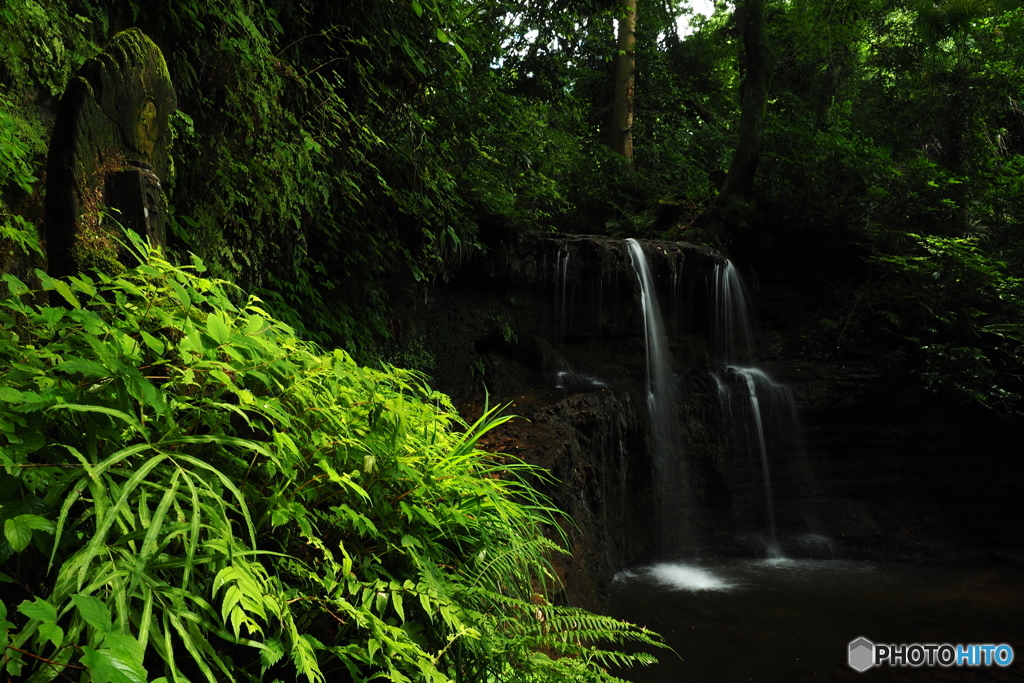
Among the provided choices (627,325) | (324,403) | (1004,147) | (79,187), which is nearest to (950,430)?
(627,325)

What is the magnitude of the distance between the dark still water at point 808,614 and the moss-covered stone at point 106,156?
14.4ft

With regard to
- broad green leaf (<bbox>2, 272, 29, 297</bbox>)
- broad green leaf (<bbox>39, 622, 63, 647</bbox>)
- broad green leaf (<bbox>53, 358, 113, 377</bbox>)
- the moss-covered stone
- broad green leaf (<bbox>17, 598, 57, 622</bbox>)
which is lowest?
broad green leaf (<bbox>39, 622, 63, 647</bbox>)

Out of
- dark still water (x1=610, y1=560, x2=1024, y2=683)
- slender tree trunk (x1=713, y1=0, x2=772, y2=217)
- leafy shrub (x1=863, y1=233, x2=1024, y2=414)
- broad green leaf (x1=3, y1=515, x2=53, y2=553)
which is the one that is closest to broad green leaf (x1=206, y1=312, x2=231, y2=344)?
broad green leaf (x1=3, y1=515, x2=53, y2=553)

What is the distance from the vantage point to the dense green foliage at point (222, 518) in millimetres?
1373

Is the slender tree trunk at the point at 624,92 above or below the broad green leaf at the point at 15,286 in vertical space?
above

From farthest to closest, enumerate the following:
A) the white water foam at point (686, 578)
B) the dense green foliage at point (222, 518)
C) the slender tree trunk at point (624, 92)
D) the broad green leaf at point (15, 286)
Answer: the slender tree trunk at point (624, 92), the white water foam at point (686, 578), the broad green leaf at point (15, 286), the dense green foliage at point (222, 518)

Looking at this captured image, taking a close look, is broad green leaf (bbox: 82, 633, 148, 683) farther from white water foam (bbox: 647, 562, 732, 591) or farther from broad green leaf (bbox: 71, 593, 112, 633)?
white water foam (bbox: 647, 562, 732, 591)

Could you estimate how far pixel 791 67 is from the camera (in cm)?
1652

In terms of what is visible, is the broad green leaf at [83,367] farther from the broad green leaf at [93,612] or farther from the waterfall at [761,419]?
the waterfall at [761,419]

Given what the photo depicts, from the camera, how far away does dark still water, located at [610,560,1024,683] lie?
5008 mm

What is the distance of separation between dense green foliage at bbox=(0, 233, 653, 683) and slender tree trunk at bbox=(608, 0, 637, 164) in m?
14.3

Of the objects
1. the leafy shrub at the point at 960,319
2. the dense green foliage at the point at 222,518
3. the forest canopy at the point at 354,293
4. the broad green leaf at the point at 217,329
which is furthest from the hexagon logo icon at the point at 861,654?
the broad green leaf at the point at 217,329

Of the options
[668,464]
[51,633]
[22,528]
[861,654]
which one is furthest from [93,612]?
[668,464]

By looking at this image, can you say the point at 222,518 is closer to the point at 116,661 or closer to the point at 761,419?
the point at 116,661
